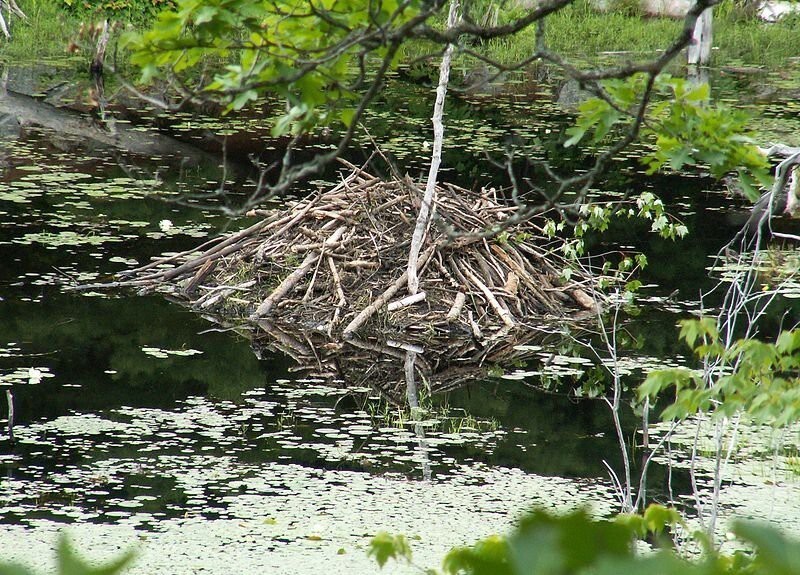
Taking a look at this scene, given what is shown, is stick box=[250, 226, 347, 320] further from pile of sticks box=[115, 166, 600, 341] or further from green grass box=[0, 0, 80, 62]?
green grass box=[0, 0, 80, 62]

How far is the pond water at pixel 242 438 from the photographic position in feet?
13.3

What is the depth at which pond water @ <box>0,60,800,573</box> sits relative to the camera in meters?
4.06

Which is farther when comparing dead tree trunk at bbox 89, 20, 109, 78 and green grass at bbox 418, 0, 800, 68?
green grass at bbox 418, 0, 800, 68

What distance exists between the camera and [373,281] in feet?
22.1

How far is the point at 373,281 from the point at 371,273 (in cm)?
5

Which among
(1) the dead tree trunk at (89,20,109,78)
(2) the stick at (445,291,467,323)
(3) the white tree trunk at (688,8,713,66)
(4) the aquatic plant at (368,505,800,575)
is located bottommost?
(2) the stick at (445,291,467,323)

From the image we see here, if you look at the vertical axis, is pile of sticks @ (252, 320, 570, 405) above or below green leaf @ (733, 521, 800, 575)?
below

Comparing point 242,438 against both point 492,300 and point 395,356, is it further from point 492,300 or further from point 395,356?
point 492,300

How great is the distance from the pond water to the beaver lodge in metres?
0.29

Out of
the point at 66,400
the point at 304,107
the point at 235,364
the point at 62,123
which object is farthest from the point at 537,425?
the point at 62,123

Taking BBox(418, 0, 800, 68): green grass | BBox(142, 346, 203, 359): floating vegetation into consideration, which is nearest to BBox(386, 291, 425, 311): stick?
BBox(142, 346, 203, 359): floating vegetation

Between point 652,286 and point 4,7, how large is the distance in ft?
40.6

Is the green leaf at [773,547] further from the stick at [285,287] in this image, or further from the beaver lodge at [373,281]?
the stick at [285,287]

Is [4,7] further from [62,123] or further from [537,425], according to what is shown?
[537,425]
